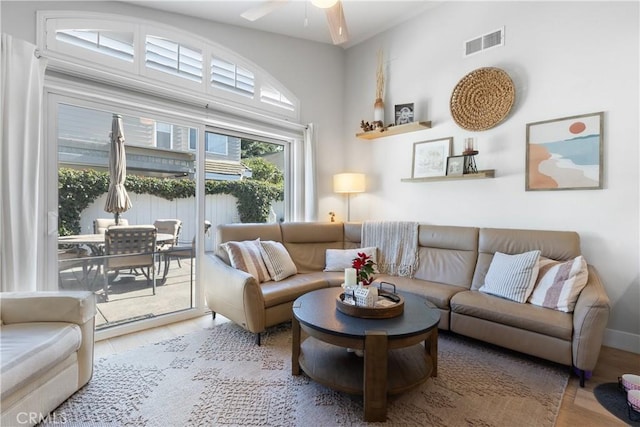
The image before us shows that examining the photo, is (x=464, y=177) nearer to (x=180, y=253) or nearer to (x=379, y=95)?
(x=379, y=95)

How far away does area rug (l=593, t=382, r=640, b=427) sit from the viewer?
66.0 inches

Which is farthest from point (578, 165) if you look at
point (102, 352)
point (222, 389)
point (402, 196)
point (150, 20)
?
point (102, 352)

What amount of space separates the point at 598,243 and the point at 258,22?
3.93 metres

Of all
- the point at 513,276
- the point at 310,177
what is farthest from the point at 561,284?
the point at 310,177

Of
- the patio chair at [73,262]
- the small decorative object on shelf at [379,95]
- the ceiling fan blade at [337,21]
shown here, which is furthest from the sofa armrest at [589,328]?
the patio chair at [73,262]

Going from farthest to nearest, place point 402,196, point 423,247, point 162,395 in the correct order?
point 402,196 → point 423,247 → point 162,395

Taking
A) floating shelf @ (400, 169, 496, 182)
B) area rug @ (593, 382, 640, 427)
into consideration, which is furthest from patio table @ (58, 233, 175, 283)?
area rug @ (593, 382, 640, 427)

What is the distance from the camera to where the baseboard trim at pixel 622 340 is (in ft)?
8.07

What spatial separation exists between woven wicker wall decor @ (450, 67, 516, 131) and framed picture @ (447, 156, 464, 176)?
0.34 m

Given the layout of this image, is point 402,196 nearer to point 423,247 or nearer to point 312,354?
point 423,247

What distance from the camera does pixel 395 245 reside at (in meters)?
3.49

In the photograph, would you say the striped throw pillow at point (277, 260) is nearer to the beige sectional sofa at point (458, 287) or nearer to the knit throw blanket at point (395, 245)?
the beige sectional sofa at point (458, 287)

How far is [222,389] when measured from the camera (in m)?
1.94

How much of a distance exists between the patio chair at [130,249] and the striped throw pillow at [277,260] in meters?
1.06
